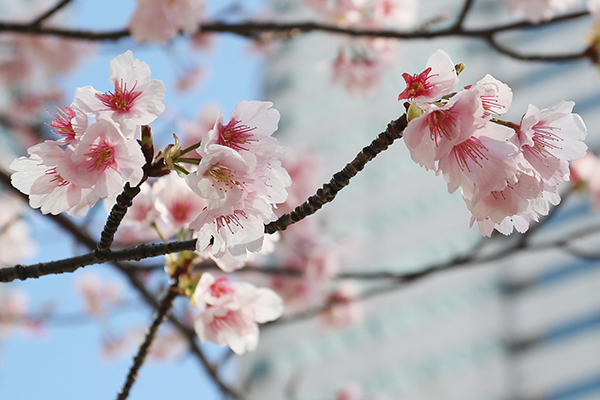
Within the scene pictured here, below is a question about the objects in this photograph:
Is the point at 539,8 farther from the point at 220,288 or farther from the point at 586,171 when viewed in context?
the point at 220,288

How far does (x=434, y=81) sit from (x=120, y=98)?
382 millimetres

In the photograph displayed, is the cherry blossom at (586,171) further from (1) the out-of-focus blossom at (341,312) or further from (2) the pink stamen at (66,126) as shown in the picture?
(2) the pink stamen at (66,126)

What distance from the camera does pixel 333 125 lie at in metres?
23.5

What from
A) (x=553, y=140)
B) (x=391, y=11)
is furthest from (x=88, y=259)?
(x=391, y=11)

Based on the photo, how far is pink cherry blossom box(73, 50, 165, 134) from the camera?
2.14ft

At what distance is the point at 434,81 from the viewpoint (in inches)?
25.7

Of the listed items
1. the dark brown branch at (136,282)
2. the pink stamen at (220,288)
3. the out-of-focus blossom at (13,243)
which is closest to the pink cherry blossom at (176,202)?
the pink stamen at (220,288)

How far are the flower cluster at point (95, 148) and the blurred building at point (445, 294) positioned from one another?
13967 millimetres

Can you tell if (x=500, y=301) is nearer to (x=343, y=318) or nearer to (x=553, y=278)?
(x=553, y=278)

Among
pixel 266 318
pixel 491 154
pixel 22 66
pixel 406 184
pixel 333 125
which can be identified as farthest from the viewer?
pixel 333 125

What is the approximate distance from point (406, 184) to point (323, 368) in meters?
7.48

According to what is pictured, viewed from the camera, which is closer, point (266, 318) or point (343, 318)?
point (266, 318)

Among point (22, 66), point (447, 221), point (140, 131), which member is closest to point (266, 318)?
point (140, 131)

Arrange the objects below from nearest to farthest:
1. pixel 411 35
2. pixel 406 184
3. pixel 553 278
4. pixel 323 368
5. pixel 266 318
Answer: pixel 266 318 < pixel 411 35 < pixel 553 278 < pixel 323 368 < pixel 406 184
